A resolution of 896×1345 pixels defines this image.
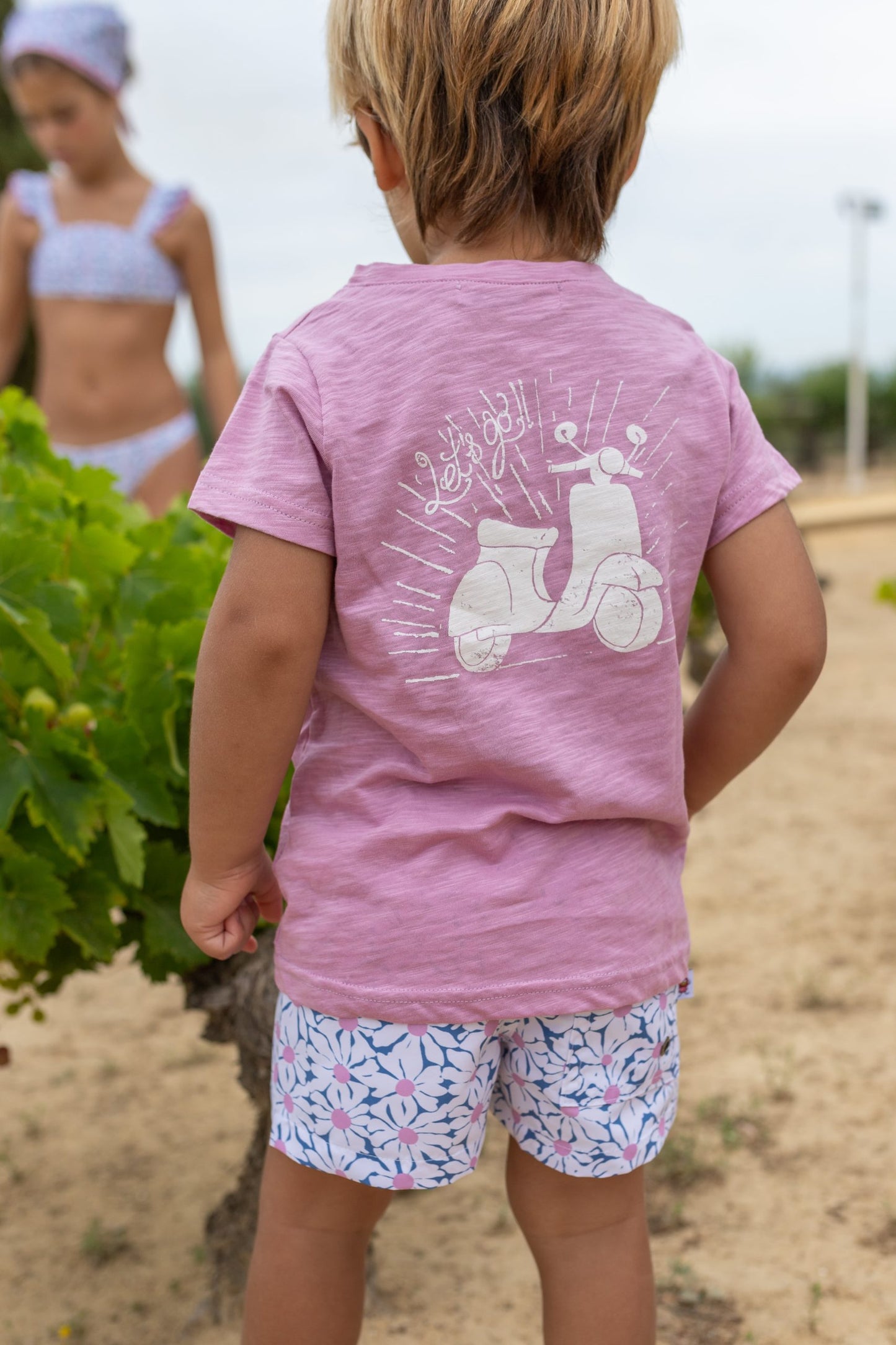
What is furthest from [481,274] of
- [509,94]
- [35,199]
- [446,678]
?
[35,199]

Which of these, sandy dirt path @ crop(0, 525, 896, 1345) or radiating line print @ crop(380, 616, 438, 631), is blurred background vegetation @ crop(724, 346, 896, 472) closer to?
sandy dirt path @ crop(0, 525, 896, 1345)

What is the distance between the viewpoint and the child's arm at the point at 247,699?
4.23 ft

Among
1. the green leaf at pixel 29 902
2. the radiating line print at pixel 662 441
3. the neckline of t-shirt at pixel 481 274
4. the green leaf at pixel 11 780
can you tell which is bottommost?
the green leaf at pixel 29 902

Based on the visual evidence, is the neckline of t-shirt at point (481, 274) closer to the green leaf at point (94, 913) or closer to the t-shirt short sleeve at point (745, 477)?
the t-shirt short sleeve at point (745, 477)

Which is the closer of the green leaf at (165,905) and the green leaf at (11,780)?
the green leaf at (11,780)

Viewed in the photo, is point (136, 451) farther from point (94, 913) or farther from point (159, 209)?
point (94, 913)

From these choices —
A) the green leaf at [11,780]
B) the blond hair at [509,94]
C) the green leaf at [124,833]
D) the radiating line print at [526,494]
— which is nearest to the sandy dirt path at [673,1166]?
the green leaf at [124,833]

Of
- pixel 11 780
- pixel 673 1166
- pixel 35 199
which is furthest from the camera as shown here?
pixel 35 199

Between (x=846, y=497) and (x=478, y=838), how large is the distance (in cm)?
1724

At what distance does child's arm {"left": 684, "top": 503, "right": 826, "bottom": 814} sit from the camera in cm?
144

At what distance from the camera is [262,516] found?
1.27 metres

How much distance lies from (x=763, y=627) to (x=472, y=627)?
1.11 ft

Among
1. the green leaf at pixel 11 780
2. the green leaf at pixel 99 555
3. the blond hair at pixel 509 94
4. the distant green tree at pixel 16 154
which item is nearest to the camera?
the blond hair at pixel 509 94

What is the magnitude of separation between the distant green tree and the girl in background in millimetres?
7726
